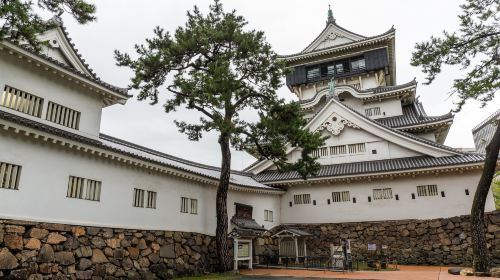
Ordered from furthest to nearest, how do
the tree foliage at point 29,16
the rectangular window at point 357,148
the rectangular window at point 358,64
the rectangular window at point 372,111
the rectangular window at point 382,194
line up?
the rectangular window at point 358,64
the rectangular window at point 372,111
the rectangular window at point 357,148
the rectangular window at point 382,194
the tree foliage at point 29,16

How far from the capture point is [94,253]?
10.3 meters

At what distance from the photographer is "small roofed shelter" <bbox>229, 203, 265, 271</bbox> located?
1516cm

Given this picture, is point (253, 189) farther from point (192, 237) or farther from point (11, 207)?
point (11, 207)

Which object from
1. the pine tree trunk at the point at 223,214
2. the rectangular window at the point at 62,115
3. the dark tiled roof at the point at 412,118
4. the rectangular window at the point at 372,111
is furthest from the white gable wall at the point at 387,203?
the rectangular window at the point at 62,115

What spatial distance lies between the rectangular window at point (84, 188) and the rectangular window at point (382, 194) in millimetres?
14399

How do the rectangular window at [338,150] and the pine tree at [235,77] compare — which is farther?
the rectangular window at [338,150]

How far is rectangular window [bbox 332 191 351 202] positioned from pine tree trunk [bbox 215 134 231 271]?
304 inches

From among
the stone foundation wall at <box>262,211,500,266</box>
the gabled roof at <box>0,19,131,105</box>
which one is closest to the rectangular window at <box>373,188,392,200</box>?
the stone foundation wall at <box>262,211,500,266</box>

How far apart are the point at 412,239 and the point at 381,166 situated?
414 centimetres

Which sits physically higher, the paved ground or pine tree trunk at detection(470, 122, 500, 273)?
pine tree trunk at detection(470, 122, 500, 273)

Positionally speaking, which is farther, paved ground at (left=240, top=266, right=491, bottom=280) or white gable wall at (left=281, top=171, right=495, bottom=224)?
white gable wall at (left=281, top=171, right=495, bottom=224)

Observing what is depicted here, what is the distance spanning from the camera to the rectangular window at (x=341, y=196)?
62.6 ft

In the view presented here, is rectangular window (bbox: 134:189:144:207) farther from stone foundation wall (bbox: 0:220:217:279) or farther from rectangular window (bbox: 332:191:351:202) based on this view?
rectangular window (bbox: 332:191:351:202)

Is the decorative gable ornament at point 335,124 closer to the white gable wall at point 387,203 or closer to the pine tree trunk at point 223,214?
the white gable wall at point 387,203
